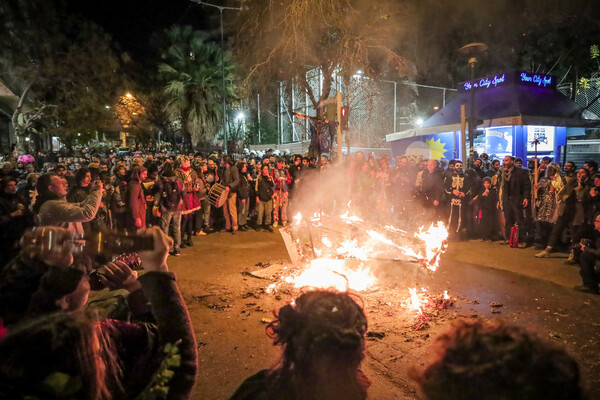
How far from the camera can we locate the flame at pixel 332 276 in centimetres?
656

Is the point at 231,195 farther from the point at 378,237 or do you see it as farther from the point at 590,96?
the point at 590,96

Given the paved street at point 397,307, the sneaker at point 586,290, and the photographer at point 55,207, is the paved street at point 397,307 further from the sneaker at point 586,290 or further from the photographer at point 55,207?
the photographer at point 55,207

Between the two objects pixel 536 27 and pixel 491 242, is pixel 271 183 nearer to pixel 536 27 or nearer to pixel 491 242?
pixel 491 242

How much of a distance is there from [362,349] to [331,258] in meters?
5.73

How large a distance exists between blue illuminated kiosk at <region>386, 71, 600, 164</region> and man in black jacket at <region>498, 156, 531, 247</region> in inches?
284

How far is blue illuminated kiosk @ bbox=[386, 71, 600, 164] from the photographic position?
16.4 metres

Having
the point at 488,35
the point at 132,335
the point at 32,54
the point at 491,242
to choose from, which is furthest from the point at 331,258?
the point at 32,54

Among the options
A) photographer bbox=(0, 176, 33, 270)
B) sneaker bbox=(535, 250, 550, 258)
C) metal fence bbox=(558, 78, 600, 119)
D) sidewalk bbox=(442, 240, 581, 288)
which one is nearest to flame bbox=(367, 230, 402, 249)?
sidewalk bbox=(442, 240, 581, 288)

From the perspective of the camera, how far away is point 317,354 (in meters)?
1.54

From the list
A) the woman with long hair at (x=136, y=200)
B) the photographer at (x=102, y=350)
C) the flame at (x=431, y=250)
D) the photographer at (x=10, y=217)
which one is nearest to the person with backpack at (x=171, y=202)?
the woman with long hair at (x=136, y=200)

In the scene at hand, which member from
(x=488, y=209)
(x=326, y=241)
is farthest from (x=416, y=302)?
(x=488, y=209)

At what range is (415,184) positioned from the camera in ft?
37.0

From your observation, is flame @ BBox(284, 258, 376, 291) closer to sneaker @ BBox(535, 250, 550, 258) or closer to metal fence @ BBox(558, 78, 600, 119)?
sneaker @ BBox(535, 250, 550, 258)

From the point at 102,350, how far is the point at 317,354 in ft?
2.83
